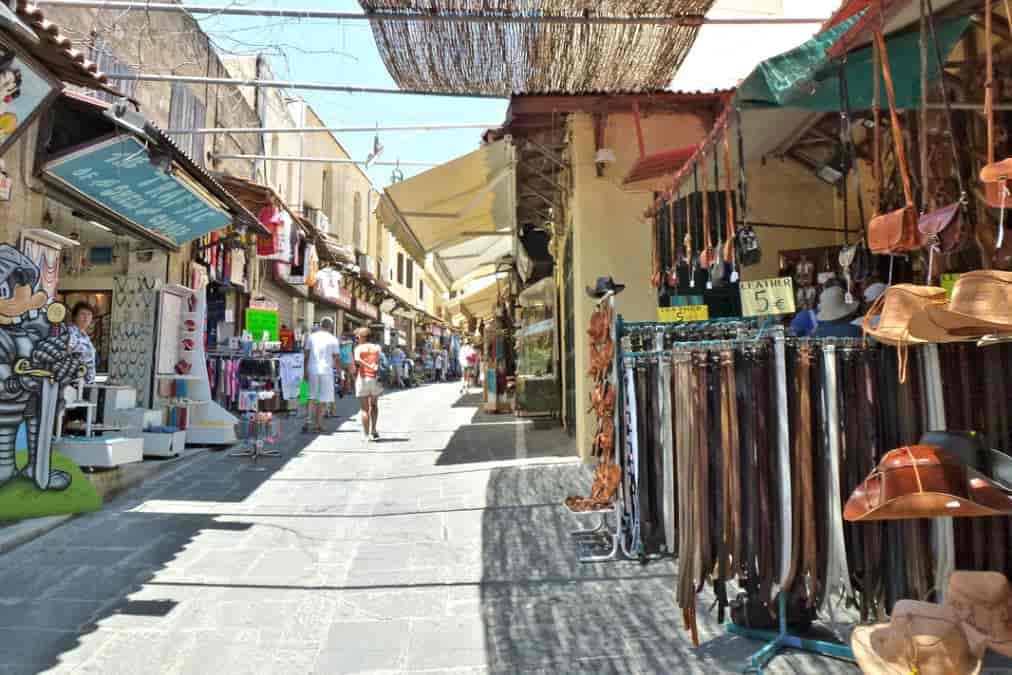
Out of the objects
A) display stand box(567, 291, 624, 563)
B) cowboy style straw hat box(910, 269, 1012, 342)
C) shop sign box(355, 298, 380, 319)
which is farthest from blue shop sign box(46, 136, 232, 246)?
shop sign box(355, 298, 380, 319)

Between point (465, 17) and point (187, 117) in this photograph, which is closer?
point (465, 17)

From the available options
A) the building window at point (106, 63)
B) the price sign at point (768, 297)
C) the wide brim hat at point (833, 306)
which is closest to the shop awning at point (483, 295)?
the building window at point (106, 63)

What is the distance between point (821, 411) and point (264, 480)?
217 inches

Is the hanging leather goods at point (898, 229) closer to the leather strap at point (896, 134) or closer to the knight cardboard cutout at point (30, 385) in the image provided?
the leather strap at point (896, 134)

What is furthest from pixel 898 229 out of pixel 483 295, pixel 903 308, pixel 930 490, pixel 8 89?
pixel 483 295

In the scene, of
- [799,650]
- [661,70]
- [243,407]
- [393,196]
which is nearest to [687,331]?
[799,650]

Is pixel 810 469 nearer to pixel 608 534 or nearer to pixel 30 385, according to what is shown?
pixel 608 534

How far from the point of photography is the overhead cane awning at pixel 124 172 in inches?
231

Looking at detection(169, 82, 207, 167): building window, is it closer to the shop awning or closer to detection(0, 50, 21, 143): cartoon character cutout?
detection(0, 50, 21, 143): cartoon character cutout

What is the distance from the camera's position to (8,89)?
4.50 m

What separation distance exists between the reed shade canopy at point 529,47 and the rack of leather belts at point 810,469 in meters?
2.80

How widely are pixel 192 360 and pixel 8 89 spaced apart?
4463mm

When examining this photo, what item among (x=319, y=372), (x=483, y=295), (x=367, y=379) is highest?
(x=483, y=295)

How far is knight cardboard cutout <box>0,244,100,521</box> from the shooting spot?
4656 mm
